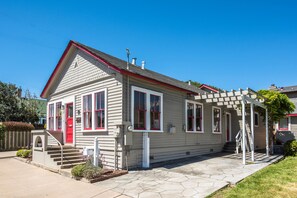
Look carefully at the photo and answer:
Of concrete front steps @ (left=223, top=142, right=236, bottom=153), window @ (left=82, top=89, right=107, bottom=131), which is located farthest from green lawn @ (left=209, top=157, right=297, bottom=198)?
concrete front steps @ (left=223, top=142, right=236, bottom=153)

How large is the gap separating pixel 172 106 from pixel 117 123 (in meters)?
3.46

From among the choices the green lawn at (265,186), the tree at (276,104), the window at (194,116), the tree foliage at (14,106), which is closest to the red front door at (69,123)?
the window at (194,116)

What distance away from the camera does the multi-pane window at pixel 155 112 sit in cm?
1017

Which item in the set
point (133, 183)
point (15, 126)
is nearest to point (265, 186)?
point (133, 183)

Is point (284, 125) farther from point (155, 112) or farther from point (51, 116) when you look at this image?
point (51, 116)

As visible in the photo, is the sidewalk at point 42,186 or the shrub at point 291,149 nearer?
the sidewalk at point 42,186

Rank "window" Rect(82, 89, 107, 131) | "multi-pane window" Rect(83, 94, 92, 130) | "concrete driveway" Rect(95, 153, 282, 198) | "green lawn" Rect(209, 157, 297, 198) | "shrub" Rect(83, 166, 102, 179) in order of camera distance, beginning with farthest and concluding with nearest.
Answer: "multi-pane window" Rect(83, 94, 92, 130) → "window" Rect(82, 89, 107, 131) → "shrub" Rect(83, 166, 102, 179) → "concrete driveway" Rect(95, 153, 282, 198) → "green lawn" Rect(209, 157, 297, 198)

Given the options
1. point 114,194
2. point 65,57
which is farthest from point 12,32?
point 114,194

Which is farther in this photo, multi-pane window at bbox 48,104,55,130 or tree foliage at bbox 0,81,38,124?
tree foliage at bbox 0,81,38,124

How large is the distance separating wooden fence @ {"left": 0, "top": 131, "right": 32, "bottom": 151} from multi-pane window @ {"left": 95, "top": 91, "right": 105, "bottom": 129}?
7564 mm

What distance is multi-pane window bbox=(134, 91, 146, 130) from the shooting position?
9472 millimetres

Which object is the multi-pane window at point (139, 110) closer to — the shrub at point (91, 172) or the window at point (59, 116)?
the shrub at point (91, 172)

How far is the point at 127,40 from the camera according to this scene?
14258mm

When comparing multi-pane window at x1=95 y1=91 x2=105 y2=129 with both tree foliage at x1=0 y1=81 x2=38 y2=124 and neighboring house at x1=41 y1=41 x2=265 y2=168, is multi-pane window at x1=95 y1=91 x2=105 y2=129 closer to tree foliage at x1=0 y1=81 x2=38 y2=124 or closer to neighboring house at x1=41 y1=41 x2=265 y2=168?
neighboring house at x1=41 y1=41 x2=265 y2=168
